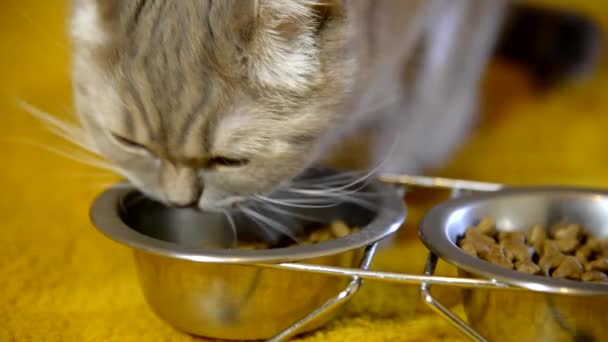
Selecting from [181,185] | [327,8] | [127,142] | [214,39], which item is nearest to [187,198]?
[181,185]

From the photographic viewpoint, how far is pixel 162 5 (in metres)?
1.07

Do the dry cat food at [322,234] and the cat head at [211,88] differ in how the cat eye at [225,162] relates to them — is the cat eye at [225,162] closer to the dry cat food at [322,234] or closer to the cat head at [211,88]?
the cat head at [211,88]

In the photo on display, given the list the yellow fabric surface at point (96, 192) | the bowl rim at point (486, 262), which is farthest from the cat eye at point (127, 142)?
the bowl rim at point (486, 262)

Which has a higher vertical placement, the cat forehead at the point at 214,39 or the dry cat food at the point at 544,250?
the cat forehead at the point at 214,39

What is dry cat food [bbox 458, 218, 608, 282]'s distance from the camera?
38.9 inches

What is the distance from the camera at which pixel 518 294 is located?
905 mm

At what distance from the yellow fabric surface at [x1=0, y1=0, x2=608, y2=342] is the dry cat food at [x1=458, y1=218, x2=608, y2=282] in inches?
4.7

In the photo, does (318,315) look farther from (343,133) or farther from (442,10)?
(442,10)

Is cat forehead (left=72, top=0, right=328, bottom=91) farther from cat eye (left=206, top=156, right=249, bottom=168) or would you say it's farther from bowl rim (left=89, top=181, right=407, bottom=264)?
bowl rim (left=89, top=181, right=407, bottom=264)

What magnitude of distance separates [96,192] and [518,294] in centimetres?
102

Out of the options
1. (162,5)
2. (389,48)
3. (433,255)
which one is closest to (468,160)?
(389,48)

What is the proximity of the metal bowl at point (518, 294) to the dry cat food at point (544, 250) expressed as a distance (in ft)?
0.09

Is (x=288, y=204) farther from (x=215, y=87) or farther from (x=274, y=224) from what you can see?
(x=215, y=87)

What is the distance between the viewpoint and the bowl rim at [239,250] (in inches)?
36.4
